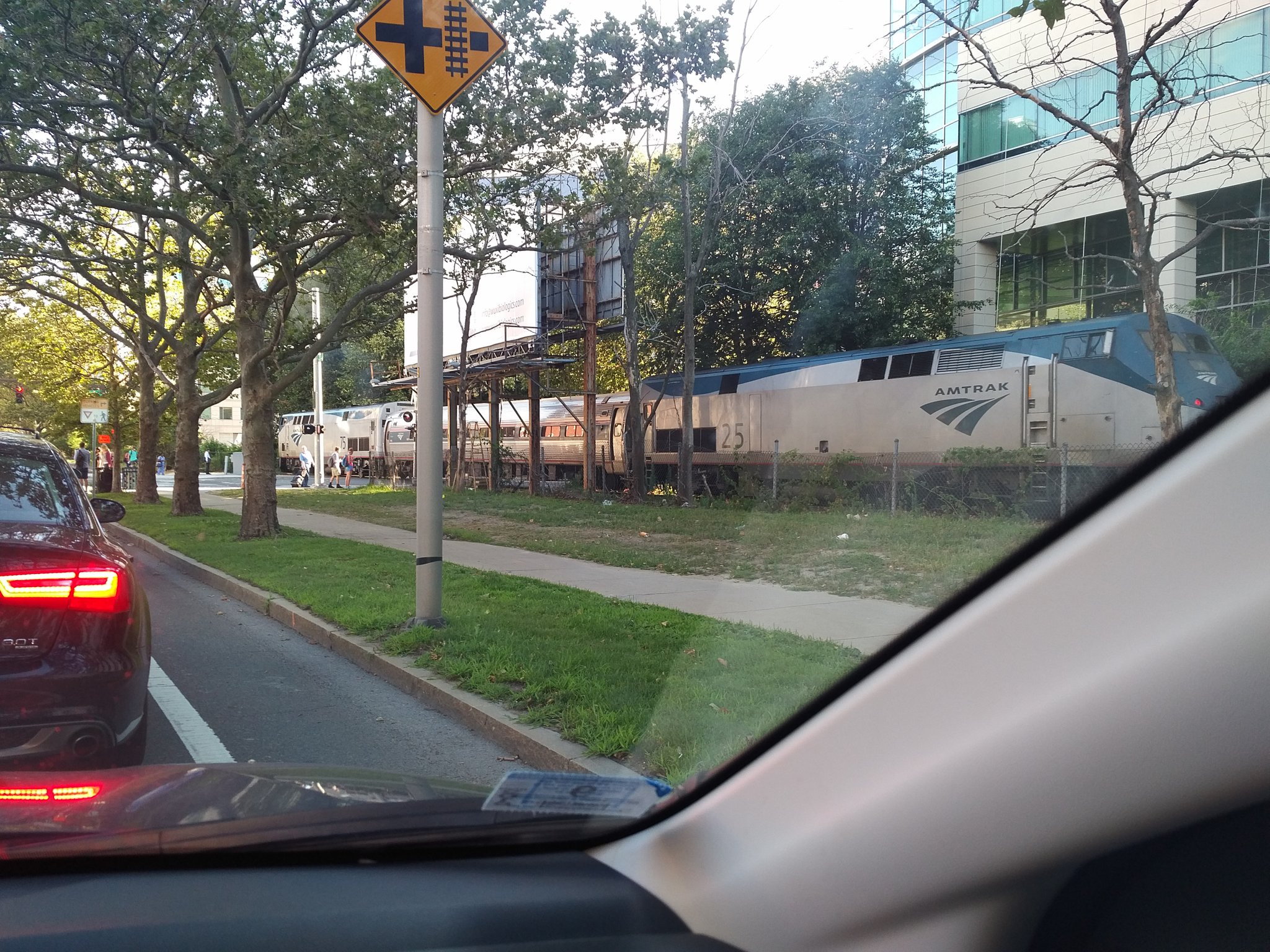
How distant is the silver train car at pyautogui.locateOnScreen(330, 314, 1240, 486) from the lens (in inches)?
626

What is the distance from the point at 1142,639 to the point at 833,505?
17.2 m

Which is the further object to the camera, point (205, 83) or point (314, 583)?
point (205, 83)

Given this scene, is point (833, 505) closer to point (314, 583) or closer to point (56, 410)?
point (314, 583)

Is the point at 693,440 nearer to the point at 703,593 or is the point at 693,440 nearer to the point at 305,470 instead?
the point at 703,593

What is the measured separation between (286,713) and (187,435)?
18.4 meters

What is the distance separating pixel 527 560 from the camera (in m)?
13.4

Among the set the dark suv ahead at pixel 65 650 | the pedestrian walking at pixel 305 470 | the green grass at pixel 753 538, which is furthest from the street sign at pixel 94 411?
the dark suv ahead at pixel 65 650

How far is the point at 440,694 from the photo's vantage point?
650 cm

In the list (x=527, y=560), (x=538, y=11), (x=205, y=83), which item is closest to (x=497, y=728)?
(x=527, y=560)

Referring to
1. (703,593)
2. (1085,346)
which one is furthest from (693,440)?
(703,593)

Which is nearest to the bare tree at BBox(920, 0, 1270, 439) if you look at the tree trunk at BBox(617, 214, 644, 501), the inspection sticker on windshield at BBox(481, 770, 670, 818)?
the inspection sticker on windshield at BBox(481, 770, 670, 818)

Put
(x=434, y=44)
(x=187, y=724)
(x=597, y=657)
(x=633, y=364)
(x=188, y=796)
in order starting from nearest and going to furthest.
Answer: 1. (x=188, y=796)
2. (x=187, y=724)
3. (x=597, y=657)
4. (x=434, y=44)
5. (x=633, y=364)

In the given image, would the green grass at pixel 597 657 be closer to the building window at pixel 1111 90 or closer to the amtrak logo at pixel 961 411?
the building window at pixel 1111 90

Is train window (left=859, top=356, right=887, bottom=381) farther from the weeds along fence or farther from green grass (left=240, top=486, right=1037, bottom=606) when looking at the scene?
green grass (left=240, top=486, right=1037, bottom=606)
